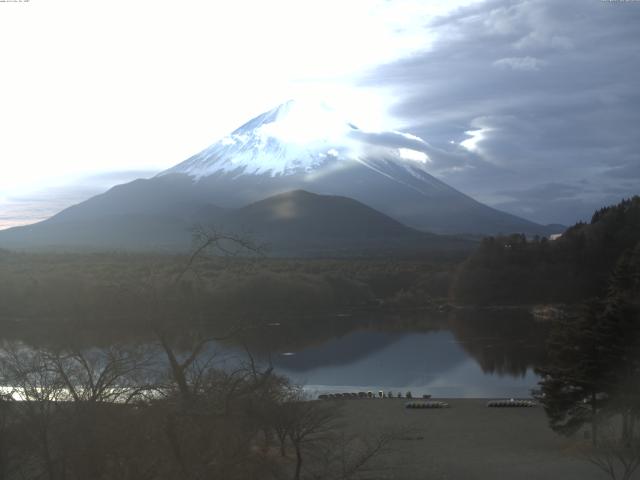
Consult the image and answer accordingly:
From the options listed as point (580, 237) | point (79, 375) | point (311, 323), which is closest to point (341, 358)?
point (311, 323)

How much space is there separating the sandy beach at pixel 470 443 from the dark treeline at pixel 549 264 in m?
26.2

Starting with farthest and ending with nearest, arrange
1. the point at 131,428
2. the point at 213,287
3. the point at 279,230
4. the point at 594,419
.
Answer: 1. the point at 279,230
2. the point at 213,287
3. the point at 594,419
4. the point at 131,428

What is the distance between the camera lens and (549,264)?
44.8 meters

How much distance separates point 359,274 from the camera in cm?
5212

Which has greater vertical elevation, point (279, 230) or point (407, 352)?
point (279, 230)

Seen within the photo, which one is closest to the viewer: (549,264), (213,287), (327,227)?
(213,287)

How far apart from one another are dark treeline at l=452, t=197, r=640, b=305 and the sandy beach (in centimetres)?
2617

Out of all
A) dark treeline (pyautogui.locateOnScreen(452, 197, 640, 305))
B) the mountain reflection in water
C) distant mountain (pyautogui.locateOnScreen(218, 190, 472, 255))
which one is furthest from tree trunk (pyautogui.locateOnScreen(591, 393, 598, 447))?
distant mountain (pyautogui.locateOnScreen(218, 190, 472, 255))

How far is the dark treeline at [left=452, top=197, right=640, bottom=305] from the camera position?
42594 mm

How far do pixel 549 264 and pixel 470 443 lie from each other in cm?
3278

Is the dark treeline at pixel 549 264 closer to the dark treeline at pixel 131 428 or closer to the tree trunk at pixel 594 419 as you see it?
the tree trunk at pixel 594 419

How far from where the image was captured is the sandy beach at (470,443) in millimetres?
11055

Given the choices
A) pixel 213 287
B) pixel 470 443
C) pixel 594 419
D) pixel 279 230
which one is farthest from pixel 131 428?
pixel 279 230

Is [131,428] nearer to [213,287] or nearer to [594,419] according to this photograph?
[594,419]
